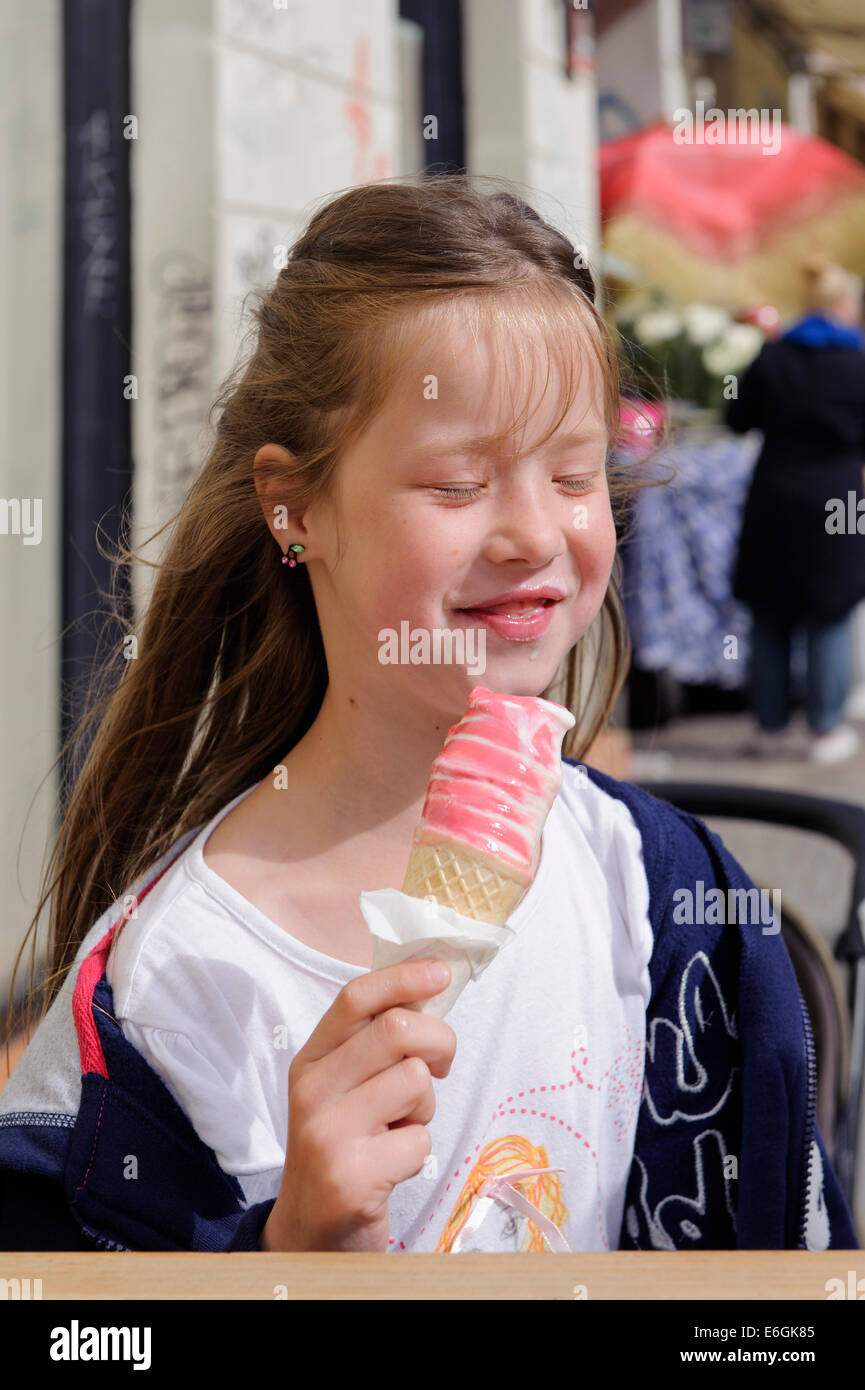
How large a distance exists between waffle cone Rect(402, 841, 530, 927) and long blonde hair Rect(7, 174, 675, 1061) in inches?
16.8

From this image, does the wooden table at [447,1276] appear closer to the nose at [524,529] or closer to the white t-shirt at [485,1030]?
the white t-shirt at [485,1030]

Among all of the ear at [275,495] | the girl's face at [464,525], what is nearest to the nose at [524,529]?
the girl's face at [464,525]

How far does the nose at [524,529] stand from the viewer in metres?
1.20

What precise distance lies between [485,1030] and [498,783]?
1.20ft

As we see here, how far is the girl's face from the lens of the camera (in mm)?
1211

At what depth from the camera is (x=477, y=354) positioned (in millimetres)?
1244

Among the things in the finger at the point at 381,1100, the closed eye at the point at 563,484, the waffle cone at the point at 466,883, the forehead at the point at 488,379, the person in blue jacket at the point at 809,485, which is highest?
the person in blue jacket at the point at 809,485

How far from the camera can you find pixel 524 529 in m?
1.20

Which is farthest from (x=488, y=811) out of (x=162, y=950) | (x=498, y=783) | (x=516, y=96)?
(x=516, y=96)

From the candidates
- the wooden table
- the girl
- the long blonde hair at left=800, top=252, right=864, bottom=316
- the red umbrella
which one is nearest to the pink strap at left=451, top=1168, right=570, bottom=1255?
the girl

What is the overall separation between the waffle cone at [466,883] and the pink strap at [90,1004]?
1.05ft

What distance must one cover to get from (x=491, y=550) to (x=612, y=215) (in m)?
6.38

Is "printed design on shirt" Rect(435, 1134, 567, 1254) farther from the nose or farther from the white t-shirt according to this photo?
the nose

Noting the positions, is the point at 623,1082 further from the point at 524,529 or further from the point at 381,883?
the point at 524,529
